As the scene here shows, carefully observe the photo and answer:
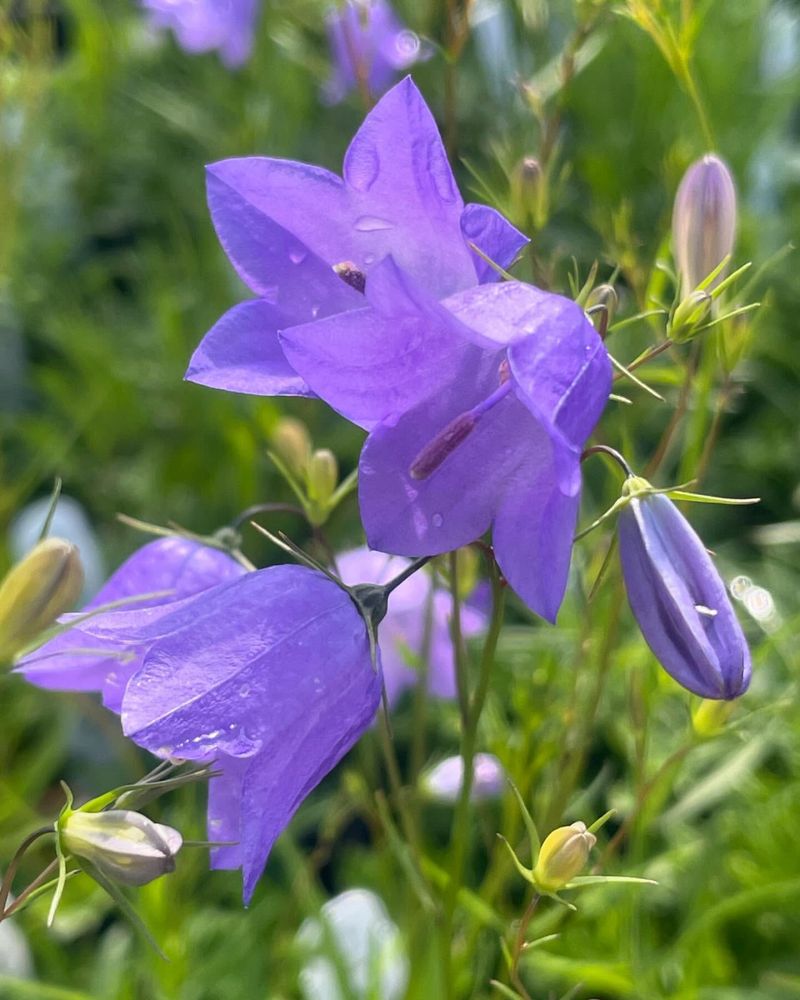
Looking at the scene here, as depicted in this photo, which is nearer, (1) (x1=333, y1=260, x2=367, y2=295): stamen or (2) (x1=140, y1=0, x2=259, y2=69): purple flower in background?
(1) (x1=333, y1=260, x2=367, y2=295): stamen

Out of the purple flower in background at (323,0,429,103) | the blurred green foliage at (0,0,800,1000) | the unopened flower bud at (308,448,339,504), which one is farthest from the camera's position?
the purple flower in background at (323,0,429,103)

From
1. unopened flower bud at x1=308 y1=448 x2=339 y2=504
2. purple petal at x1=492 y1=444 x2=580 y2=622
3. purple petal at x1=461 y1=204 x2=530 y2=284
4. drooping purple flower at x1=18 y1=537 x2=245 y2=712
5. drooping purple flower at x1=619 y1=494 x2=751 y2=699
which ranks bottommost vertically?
drooping purple flower at x1=18 y1=537 x2=245 y2=712

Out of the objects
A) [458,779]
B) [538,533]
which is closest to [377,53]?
[458,779]

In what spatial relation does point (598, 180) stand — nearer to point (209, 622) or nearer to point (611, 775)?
point (611, 775)

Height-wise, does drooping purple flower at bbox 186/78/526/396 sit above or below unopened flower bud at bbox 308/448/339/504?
above

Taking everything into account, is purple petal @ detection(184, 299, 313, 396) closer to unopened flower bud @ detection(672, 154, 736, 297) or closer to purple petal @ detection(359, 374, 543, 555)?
purple petal @ detection(359, 374, 543, 555)

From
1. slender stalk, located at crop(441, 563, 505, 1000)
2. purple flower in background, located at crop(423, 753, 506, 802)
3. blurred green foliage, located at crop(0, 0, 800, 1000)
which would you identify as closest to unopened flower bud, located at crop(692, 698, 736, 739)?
blurred green foliage, located at crop(0, 0, 800, 1000)

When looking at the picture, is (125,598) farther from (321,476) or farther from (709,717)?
(709,717)
